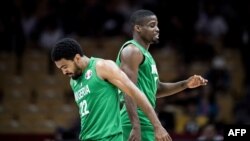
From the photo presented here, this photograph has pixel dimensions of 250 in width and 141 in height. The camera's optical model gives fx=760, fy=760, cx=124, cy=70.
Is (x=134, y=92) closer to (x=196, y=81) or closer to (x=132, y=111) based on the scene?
(x=132, y=111)

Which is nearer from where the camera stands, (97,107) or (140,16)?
(97,107)

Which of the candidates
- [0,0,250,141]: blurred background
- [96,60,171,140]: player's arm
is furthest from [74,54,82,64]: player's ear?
[0,0,250,141]: blurred background

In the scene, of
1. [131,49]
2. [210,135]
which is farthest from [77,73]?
[210,135]

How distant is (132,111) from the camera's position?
7.53m

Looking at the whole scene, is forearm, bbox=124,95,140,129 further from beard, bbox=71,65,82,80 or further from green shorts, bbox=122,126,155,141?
beard, bbox=71,65,82,80

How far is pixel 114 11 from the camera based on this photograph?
16969 millimetres

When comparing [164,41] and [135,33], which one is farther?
[164,41]

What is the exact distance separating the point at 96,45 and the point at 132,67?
9.48 m

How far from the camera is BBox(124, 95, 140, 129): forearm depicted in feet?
24.6

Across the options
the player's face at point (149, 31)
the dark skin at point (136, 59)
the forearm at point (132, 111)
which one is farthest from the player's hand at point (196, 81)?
the forearm at point (132, 111)

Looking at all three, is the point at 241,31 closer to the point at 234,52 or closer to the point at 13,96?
the point at 234,52

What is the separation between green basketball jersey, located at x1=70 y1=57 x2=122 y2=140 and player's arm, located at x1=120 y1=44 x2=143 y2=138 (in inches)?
17.5

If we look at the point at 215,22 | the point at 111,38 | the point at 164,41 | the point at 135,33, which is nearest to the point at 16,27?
the point at 111,38

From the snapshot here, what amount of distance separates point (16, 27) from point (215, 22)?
174 inches
